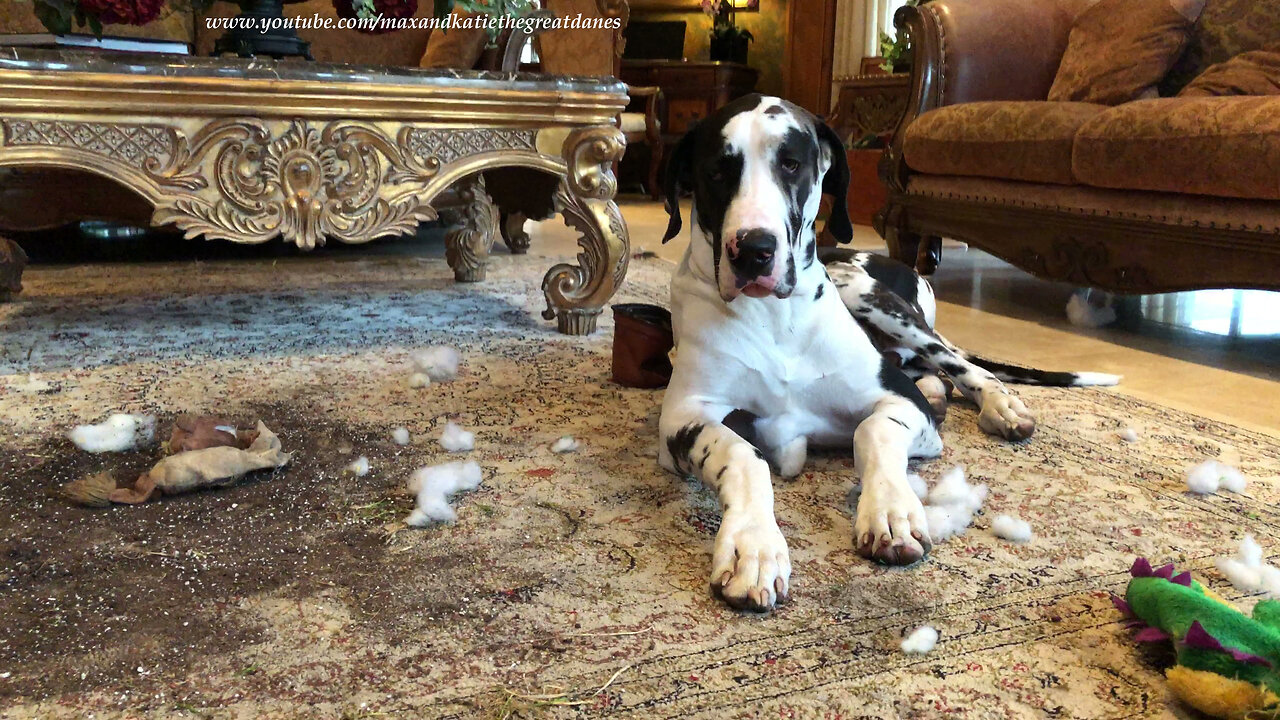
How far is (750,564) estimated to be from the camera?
4.46 ft

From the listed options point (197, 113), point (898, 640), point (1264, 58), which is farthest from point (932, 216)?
point (898, 640)

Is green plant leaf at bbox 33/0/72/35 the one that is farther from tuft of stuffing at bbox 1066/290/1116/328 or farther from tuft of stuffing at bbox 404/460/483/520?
tuft of stuffing at bbox 1066/290/1116/328

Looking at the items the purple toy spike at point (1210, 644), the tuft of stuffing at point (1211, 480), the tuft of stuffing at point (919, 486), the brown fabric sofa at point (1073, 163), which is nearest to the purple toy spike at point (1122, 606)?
the purple toy spike at point (1210, 644)

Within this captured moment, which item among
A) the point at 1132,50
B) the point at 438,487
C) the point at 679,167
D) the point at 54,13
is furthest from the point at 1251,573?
the point at 54,13

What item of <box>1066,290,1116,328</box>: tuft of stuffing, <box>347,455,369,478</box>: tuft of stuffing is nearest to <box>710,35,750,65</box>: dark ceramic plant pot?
<box>1066,290,1116,328</box>: tuft of stuffing

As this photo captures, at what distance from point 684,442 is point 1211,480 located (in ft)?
3.15

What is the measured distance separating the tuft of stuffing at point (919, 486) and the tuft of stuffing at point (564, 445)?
68cm

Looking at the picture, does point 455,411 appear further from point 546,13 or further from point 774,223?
point 546,13

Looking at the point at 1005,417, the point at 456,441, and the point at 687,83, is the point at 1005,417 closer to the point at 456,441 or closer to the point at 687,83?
the point at 456,441

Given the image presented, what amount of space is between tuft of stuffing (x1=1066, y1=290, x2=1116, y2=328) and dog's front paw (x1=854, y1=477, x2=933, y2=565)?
225 centimetres

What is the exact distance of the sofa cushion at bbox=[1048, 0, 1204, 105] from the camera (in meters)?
3.71

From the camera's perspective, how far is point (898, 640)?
4.09 ft

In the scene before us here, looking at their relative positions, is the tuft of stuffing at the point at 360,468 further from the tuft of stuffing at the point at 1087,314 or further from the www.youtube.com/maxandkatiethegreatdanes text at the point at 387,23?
the tuft of stuffing at the point at 1087,314

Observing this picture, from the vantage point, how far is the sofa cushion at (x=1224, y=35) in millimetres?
3533
